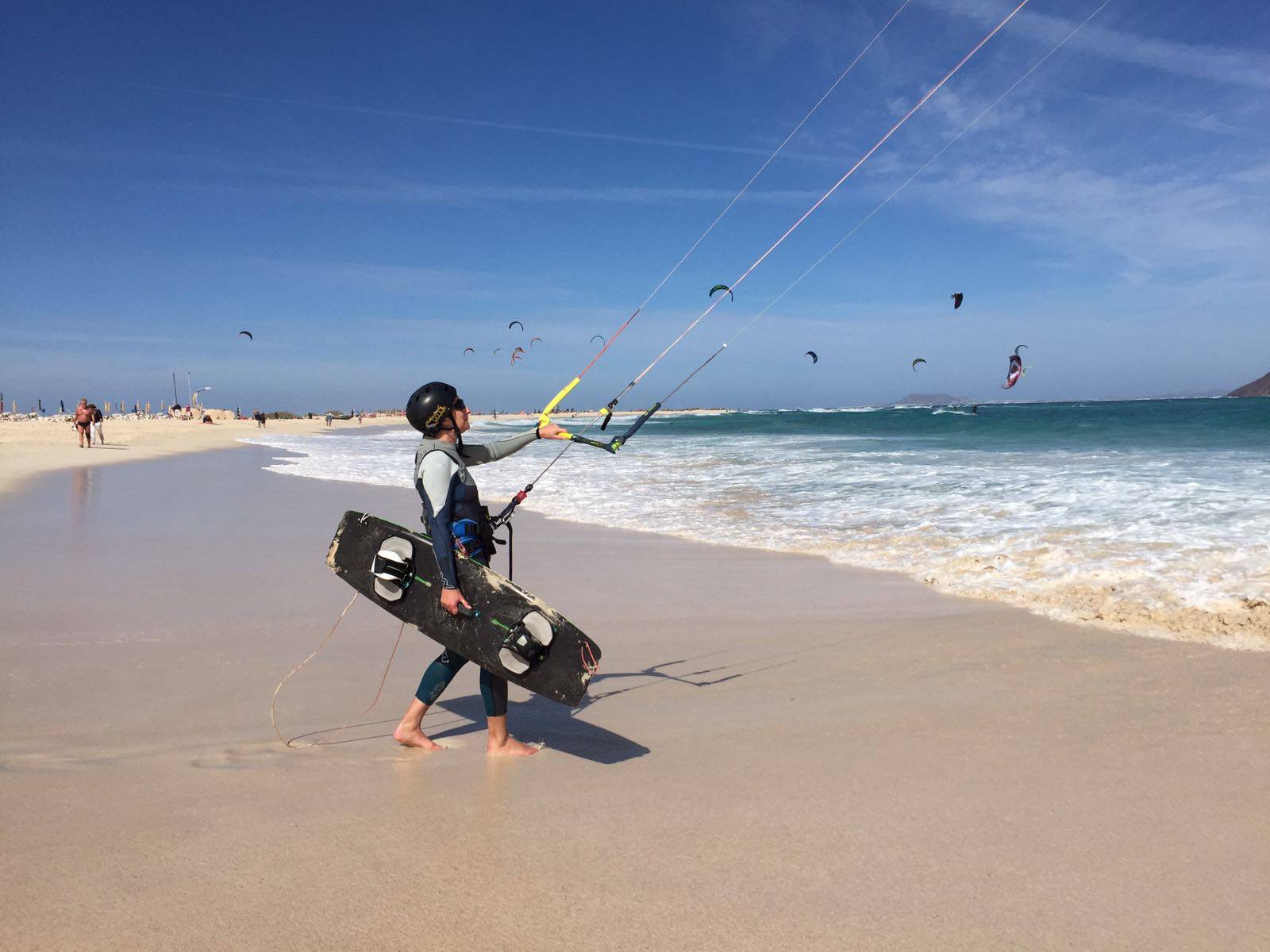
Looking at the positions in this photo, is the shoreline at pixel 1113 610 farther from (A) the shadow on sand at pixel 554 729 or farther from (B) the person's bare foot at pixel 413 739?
(B) the person's bare foot at pixel 413 739

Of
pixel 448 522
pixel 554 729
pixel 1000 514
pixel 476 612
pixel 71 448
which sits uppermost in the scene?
pixel 448 522

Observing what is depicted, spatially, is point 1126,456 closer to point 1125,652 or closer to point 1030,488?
point 1030,488

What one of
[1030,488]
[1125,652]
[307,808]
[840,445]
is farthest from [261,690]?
[840,445]

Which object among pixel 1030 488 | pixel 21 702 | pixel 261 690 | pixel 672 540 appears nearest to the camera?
pixel 21 702

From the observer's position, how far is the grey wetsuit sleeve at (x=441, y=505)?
3457 millimetres

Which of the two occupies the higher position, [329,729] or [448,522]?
[448,522]

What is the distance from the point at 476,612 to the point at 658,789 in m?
1.08

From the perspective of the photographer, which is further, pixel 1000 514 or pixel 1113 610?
pixel 1000 514

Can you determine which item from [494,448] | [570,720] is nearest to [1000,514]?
[570,720]

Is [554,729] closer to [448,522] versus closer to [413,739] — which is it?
[413,739]

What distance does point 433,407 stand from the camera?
3.65 meters

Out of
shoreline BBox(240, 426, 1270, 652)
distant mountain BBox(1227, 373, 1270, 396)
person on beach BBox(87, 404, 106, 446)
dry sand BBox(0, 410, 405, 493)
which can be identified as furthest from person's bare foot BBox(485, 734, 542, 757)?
distant mountain BBox(1227, 373, 1270, 396)

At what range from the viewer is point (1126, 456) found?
69.4 ft

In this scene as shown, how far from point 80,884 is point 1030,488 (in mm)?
13076
